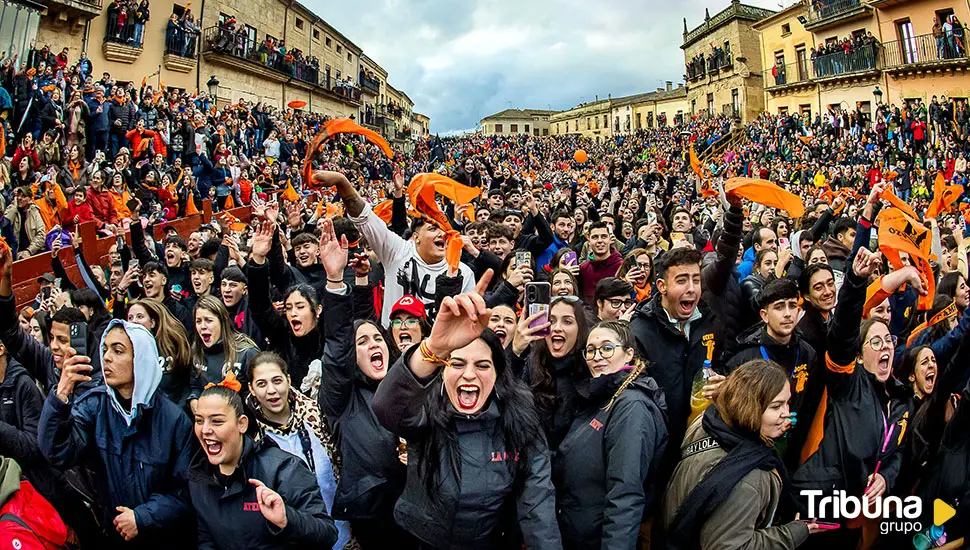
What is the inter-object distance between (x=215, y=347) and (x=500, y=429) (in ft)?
8.44

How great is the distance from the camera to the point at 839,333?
3.05 m

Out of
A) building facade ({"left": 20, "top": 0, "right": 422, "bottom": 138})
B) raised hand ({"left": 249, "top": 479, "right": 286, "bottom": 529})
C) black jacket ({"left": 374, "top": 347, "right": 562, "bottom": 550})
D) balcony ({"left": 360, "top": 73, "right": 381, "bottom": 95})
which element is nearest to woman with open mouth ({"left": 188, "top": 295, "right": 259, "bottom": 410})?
raised hand ({"left": 249, "top": 479, "right": 286, "bottom": 529})

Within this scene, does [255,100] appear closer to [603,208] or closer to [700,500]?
[603,208]

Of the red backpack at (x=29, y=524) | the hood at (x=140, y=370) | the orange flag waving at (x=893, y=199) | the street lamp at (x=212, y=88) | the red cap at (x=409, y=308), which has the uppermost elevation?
the street lamp at (x=212, y=88)

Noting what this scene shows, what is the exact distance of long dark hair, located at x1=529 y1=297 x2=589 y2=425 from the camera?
3000 mm

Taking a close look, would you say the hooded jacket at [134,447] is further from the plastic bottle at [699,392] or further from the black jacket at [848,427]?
the black jacket at [848,427]

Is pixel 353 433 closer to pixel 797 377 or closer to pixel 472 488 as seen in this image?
pixel 472 488

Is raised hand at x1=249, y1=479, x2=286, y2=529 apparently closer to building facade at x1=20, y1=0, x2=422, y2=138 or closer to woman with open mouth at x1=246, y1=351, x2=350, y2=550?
woman with open mouth at x1=246, y1=351, x2=350, y2=550

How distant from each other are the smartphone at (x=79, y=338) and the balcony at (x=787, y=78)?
3501cm

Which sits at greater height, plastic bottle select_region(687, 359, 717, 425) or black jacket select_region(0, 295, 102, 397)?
black jacket select_region(0, 295, 102, 397)

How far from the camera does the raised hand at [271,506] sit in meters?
2.51

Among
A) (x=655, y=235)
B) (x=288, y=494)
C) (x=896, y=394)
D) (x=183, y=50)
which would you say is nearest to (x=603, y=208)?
(x=655, y=235)

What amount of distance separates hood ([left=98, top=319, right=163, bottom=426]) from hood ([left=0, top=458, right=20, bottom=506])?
0.48m

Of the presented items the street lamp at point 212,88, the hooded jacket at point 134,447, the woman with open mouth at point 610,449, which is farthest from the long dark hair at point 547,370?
the street lamp at point 212,88
